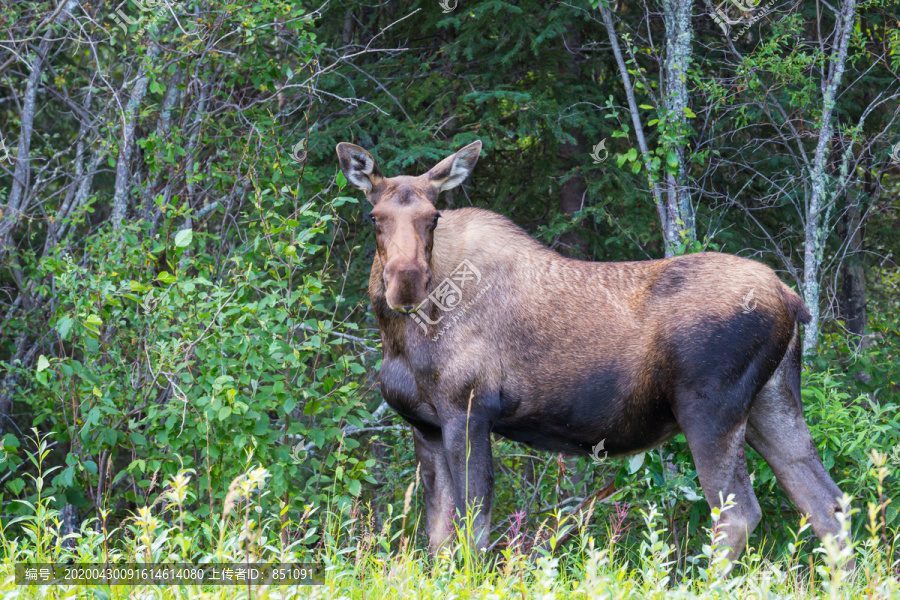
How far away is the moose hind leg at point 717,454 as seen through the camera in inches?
197

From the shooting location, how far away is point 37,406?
6.88 m

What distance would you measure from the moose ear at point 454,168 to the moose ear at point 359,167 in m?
0.38

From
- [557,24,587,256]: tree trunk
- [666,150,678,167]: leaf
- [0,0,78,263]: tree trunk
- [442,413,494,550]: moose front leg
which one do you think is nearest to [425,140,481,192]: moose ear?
[442,413,494,550]: moose front leg

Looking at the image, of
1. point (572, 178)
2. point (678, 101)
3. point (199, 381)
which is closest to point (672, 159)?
point (678, 101)

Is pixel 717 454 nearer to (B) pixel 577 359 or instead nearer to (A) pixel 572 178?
(B) pixel 577 359

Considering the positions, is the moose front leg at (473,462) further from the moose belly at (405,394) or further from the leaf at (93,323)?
the leaf at (93,323)

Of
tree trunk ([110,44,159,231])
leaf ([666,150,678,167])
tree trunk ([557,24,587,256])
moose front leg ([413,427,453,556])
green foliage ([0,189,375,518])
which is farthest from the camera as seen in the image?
tree trunk ([557,24,587,256])

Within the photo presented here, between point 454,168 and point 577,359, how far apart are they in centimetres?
161

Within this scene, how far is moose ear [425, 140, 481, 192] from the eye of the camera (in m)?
5.65

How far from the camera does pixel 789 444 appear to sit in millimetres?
5395

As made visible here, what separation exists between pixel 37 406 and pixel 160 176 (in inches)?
98.1

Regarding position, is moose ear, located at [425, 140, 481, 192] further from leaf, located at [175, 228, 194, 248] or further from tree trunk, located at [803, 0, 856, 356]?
tree trunk, located at [803, 0, 856, 356]

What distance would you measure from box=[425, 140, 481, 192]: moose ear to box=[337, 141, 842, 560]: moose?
16mm

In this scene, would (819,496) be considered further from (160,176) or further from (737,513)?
(160,176)
